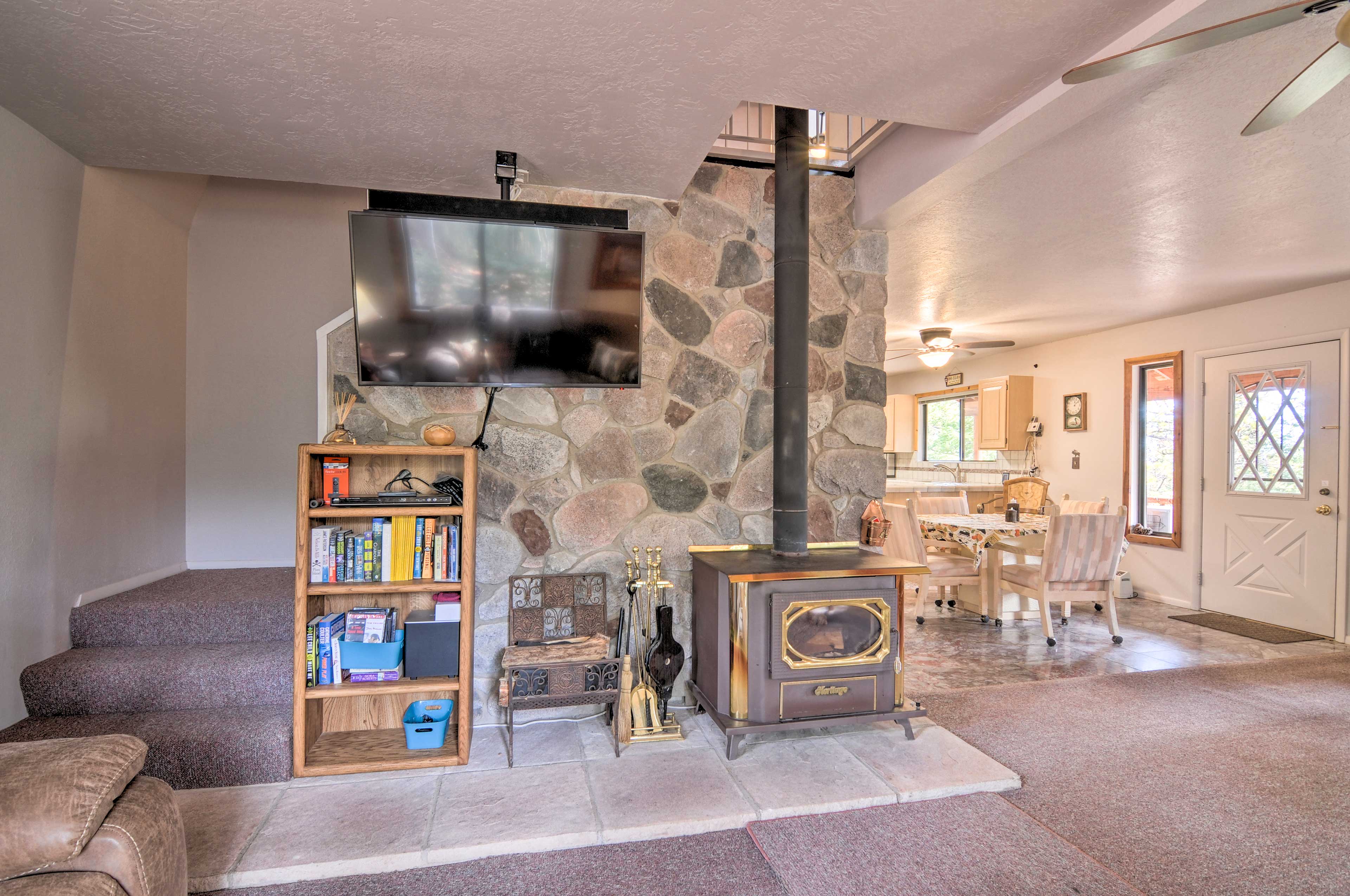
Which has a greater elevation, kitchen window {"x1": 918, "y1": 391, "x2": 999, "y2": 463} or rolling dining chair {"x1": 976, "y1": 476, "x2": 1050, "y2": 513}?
kitchen window {"x1": 918, "y1": 391, "x2": 999, "y2": 463}

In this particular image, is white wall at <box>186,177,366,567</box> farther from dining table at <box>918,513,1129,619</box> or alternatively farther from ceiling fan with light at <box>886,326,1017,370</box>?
ceiling fan with light at <box>886,326,1017,370</box>

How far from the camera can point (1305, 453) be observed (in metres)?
4.50

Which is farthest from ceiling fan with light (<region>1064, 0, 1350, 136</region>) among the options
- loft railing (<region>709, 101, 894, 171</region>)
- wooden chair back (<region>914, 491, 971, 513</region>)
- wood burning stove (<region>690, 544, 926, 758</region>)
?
wooden chair back (<region>914, 491, 971, 513</region>)

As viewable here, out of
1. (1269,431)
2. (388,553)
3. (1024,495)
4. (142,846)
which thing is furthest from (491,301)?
(1024,495)

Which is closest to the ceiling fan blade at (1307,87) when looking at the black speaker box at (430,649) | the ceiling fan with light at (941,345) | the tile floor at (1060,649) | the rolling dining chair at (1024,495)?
the tile floor at (1060,649)

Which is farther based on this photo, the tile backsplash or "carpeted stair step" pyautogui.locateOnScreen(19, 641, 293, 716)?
the tile backsplash

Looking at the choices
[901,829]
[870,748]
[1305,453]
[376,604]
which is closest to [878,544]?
[870,748]

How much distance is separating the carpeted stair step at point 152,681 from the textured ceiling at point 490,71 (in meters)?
1.93

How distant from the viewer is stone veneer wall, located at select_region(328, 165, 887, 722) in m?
2.73

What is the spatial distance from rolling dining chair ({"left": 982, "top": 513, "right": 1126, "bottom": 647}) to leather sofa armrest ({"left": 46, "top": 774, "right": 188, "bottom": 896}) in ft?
14.7

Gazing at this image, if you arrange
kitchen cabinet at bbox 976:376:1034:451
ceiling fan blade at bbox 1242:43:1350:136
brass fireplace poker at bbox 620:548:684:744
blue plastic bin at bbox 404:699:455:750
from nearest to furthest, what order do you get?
1. ceiling fan blade at bbox 1242:43:1350:136
2. blue plastic bin at bbox 404:699:455:750
3. brass fireplace poker at bbox 620:548:684:744
4. kitchen cabinet at bbox 976:376:1034:451

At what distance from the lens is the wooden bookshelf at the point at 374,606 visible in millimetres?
2297

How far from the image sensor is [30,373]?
93.4 inches

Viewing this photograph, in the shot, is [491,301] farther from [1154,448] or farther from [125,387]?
[1154,448]
